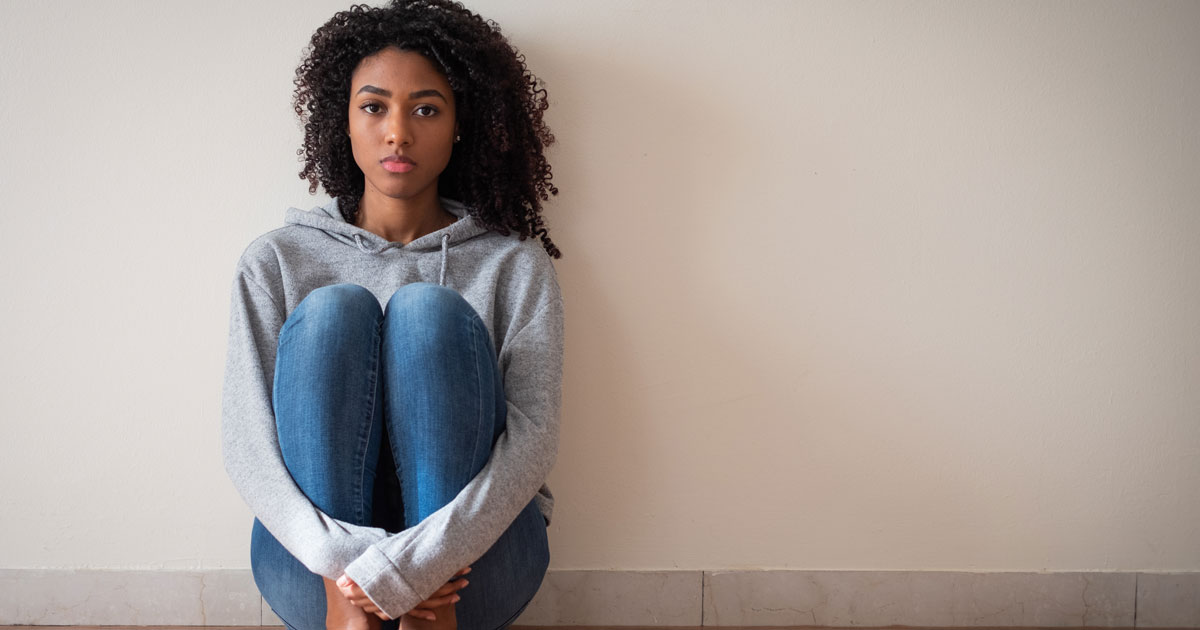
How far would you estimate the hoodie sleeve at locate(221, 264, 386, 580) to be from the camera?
94cm

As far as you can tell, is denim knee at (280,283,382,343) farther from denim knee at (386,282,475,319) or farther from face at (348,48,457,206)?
face at (348,48,457,206)

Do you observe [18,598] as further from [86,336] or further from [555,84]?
[555,84]

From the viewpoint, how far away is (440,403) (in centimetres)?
97

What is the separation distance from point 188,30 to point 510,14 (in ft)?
1.82

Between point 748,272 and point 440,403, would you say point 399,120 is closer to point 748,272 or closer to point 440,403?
point 440,403

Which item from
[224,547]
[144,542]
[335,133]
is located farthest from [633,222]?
[144,542]

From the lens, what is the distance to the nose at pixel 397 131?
1208 mm

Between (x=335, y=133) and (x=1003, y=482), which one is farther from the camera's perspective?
(x=1003, y=482)

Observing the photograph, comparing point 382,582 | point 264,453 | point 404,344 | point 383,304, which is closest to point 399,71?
point 383,304

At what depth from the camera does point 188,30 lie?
1.38 metres

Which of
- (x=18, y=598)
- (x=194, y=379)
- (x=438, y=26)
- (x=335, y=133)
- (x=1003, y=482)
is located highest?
(x=438, y=26)

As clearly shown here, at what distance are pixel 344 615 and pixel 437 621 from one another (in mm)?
109

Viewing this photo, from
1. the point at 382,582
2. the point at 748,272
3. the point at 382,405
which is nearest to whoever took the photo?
the point at 382,582

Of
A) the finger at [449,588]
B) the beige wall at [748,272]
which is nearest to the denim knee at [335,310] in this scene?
the finger at [449,588]
